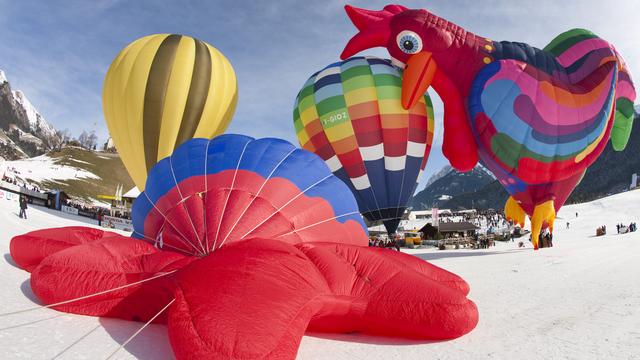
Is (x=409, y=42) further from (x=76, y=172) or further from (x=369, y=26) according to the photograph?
(x=76, y=172)

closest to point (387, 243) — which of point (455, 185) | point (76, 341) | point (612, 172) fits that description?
point (76, 341)

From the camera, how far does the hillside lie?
46.6 m

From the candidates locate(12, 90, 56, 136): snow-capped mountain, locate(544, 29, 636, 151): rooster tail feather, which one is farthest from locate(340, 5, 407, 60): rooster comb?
locate(12, 90, 56, 136): snow-capped mountain

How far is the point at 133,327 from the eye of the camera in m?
3.07

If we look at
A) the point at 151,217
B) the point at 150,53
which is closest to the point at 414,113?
the point at 150,53

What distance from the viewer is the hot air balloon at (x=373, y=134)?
→ 12414 millimetres

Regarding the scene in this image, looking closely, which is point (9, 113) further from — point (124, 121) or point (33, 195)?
point (124, 121)

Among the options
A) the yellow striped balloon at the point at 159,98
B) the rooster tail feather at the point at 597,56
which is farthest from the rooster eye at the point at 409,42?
the yellow striped balloon at the point at 159,98

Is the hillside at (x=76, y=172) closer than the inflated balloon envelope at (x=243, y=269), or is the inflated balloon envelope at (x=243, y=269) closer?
the inflated balloon envelope at (x=243, y=269)

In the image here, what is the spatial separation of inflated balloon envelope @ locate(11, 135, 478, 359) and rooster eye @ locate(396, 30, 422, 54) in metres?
6.80

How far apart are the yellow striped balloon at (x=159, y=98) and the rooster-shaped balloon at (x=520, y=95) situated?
4.59m

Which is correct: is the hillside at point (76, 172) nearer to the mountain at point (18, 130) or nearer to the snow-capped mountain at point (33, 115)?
the mountain at point (18, 130)

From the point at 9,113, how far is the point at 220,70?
123 meters

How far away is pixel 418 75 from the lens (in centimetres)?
1095
